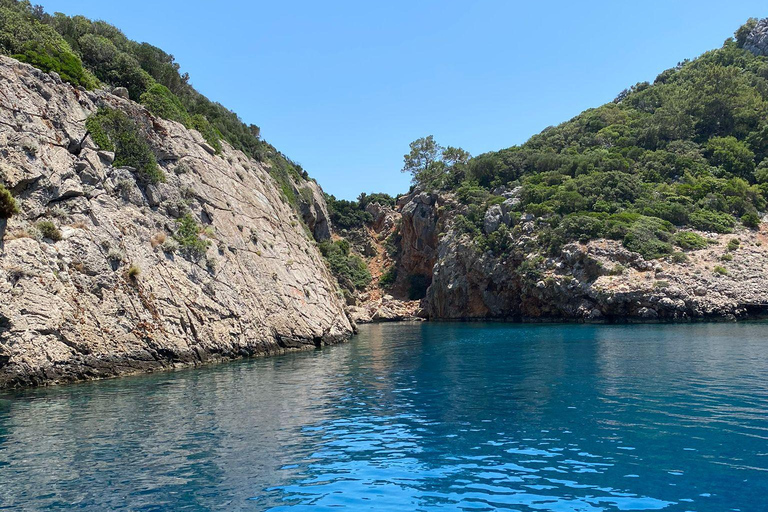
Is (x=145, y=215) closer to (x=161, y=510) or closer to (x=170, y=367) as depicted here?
(x=170, y=367)

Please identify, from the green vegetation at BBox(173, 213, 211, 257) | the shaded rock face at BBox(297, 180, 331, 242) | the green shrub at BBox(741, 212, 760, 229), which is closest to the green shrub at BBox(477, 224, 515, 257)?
the shaded rock face at BBox(297, 180, 331, 242)

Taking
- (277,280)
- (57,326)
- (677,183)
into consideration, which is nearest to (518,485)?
(57,326)

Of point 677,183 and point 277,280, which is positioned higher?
point 677,183

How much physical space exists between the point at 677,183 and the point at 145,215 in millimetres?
70634

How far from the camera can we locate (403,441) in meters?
12.0

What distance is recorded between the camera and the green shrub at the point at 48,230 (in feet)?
74.5

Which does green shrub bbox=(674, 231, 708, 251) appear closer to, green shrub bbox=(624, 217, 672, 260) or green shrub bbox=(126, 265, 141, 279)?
green shrub bbox=(624, 217, 672, 260)

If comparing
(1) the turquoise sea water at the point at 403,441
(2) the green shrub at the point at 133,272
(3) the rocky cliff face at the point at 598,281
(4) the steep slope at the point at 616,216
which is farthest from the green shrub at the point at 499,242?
(2) the green shrub at the point at 133,272

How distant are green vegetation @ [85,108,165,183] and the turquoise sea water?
47.4 ft

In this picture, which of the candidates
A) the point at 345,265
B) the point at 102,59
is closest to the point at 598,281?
the point at 345,265

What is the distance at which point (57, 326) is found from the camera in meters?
20.9

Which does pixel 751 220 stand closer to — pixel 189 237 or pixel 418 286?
pixel 418 286

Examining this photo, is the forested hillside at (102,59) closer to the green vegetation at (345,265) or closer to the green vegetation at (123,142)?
the green vegetation at (123,142)

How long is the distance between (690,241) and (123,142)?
5687cm
